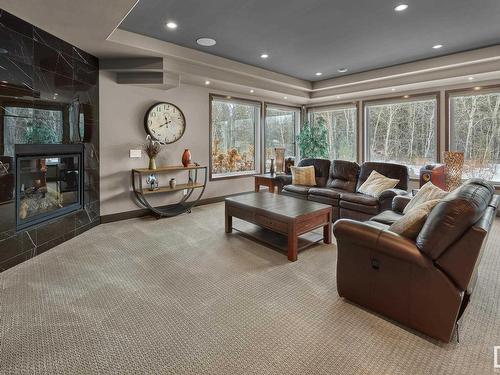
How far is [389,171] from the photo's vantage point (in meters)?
4.61

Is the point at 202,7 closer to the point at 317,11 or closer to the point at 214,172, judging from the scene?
the point at 317,11

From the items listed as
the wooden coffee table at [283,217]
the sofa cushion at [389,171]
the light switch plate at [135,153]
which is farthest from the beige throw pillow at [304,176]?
the light switch plate at [135,153]

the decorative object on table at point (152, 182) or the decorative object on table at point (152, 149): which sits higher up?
the decorative object on table at point (152, 149)

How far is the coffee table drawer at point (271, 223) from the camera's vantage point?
326 centimetres

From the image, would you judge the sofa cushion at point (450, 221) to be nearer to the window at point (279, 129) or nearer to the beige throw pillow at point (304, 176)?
the beige throw pillow at point (304, 176)

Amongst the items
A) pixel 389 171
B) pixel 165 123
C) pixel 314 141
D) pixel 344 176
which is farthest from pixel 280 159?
pixel 165 123

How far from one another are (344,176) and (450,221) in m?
3.46

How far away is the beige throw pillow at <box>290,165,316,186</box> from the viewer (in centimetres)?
544

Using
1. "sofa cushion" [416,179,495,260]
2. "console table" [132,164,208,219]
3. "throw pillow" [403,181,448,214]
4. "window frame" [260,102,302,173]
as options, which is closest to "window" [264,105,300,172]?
"window frame" [260,102,302,173]

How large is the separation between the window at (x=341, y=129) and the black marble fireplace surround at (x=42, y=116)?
5.36 m

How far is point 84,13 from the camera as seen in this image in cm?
288

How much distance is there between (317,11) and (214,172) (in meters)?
3.72

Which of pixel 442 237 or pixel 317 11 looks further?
pixel 317 11

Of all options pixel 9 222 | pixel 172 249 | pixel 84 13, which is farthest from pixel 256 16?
pixel 9 222
